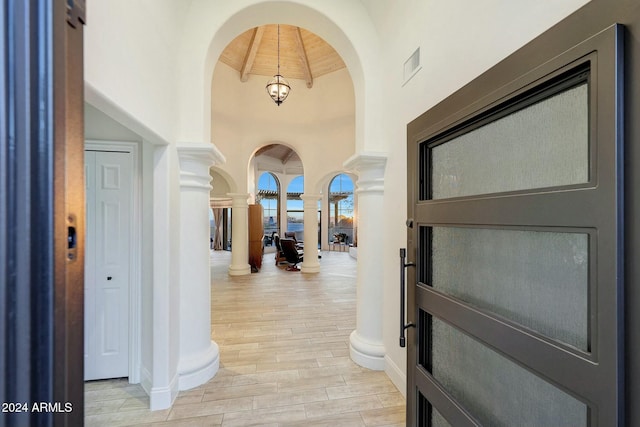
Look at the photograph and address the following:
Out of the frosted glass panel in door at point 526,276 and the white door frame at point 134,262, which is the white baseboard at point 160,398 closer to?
the white door frame at point 134,262

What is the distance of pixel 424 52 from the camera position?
2.02m

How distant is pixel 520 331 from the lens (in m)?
0.95

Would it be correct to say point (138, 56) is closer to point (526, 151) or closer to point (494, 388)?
point (526, 151)

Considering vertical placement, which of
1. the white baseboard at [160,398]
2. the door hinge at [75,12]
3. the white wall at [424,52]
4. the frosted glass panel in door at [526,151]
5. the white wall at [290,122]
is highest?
the white wall at [290,122]

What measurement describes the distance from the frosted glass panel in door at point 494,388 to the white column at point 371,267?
1226 millimetres

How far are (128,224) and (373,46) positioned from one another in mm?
2999

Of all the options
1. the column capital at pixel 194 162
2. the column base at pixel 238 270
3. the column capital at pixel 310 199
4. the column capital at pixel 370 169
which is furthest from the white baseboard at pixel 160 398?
the column capital at pixel 310 199

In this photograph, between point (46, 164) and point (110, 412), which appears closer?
point (46, 164)

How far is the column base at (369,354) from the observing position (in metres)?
2.70

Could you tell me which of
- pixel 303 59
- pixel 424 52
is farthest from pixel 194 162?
pixel 303 59

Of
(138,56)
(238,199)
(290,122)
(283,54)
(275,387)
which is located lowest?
(275,387)

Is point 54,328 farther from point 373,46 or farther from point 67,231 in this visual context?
point 373,46

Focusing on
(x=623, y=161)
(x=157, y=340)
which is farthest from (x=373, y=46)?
(x=157, y=340)

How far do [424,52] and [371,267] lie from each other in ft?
6.45
